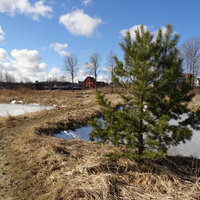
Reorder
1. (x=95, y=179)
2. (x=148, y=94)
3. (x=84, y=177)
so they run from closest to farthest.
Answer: (x=95, y=179)
(x=84, y=177)
(x=148, y=94)

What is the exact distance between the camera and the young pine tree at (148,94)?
2.87 m

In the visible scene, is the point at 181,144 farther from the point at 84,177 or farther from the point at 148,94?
the point at 84,177

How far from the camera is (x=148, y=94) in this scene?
3191mm

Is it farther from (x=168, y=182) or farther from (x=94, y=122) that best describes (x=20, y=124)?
(x=168, y=182)

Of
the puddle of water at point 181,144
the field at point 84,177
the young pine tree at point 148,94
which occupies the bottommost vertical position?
the puddle of water at point 181,144

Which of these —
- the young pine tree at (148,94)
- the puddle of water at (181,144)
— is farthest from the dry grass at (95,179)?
the puddle of water at (181,144)

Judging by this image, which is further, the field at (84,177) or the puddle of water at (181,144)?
the puddle of water at (181,144)

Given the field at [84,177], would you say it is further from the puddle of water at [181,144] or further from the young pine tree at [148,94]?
the puddle of water at [181,144]

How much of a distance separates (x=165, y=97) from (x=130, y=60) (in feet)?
3.34

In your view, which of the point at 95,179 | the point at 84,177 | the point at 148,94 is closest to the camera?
the point at 95,179

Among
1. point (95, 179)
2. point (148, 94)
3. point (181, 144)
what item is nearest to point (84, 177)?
point (95, 179)

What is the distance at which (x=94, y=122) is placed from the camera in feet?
10.4

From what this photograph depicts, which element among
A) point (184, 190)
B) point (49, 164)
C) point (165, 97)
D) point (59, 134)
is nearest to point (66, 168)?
point (49, 164)

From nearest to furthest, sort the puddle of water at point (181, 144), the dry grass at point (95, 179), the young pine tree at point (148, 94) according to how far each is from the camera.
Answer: the dry grass at point (95, 179) → the young pine tree at point (148, 94) → the puddle of water at point (181, 144)
